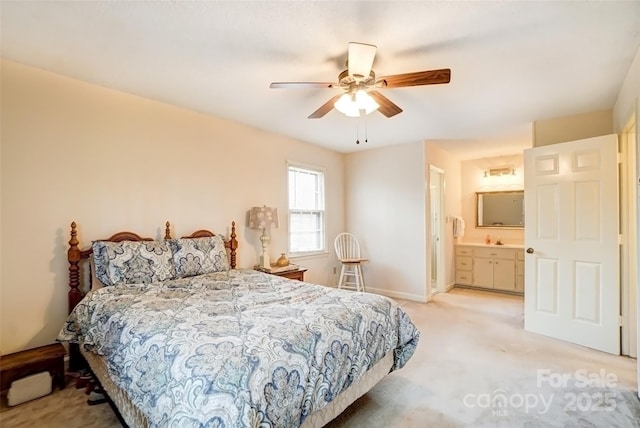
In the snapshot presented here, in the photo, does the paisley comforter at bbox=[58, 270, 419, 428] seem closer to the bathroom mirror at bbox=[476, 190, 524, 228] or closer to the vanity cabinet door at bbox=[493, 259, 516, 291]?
the vanity cabinet door at bbox=[493, 259, 516, 291]

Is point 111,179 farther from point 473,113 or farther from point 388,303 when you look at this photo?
point 473,113

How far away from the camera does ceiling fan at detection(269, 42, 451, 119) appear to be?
72.5 inches

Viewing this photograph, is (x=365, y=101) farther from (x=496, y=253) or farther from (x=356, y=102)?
(x=496, y=253)

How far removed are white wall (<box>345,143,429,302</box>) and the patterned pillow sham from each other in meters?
3.16

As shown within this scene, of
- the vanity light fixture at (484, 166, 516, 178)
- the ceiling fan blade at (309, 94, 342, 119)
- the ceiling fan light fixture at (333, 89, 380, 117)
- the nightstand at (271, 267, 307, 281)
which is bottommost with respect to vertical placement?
the nightstand at (271, 267, 307, 281)

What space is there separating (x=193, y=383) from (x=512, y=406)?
6.61ft

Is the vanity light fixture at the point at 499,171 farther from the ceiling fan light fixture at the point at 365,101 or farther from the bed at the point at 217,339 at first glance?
the bed at the point at 217,339

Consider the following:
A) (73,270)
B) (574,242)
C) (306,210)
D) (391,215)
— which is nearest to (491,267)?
(391,215)

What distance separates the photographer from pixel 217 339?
1363 millimetres

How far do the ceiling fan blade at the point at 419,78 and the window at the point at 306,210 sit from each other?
2.56 meters

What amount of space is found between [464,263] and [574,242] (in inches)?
96.7

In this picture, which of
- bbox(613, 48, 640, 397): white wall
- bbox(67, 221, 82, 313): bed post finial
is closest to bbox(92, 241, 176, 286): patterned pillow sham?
bbox(67, 221, 82, 313): bed post finial

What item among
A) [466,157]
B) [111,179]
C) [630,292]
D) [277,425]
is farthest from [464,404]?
[466,157]

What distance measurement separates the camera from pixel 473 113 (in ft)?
10.8
